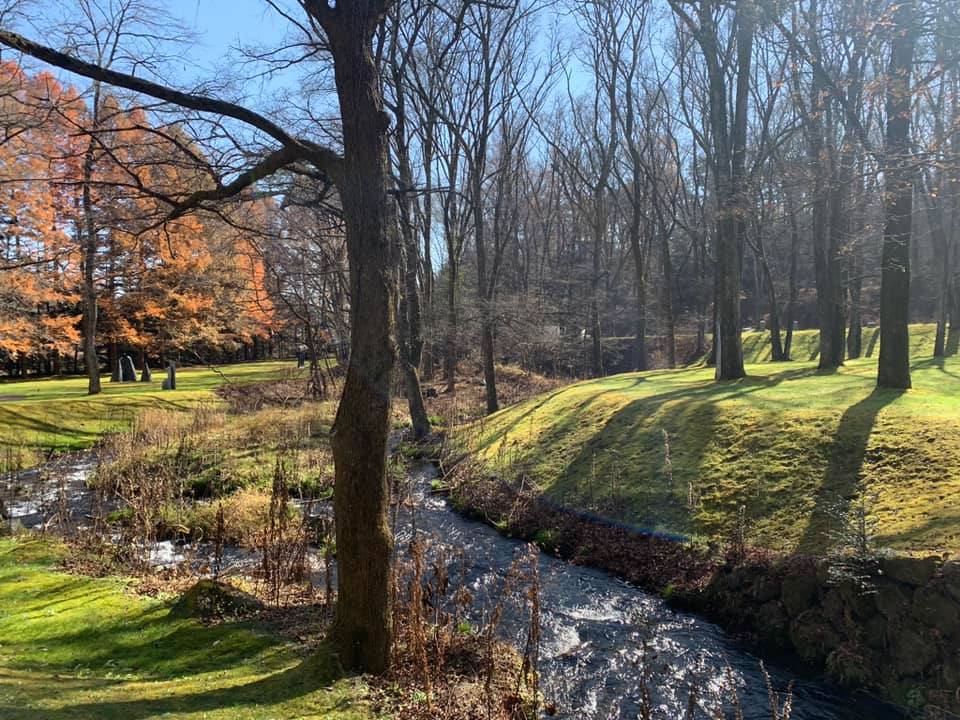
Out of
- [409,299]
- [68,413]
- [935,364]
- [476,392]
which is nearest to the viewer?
[935,364]

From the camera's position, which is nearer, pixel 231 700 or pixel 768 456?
pixel 231 700

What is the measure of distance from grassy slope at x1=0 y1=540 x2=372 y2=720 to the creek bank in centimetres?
500

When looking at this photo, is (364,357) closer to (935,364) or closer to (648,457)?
(648,457)

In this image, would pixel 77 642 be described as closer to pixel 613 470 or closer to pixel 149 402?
pixel 613 470

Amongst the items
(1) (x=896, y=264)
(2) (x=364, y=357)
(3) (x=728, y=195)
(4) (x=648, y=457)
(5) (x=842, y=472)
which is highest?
(3) (x=728, y=195)

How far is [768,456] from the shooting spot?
9.68 m

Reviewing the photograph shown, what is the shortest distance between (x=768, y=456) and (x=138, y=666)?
9.06 metres

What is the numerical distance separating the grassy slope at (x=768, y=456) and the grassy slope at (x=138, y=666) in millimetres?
6314

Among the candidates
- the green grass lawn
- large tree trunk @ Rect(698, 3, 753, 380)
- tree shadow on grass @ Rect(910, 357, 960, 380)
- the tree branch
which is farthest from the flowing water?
the green grass lawn

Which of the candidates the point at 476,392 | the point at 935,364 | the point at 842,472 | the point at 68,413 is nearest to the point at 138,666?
the point at 842,472

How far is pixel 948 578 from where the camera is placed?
18.6 feet

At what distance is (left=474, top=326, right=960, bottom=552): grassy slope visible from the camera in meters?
7.71

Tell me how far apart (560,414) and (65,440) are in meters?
14.4

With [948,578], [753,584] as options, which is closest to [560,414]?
[753,584]
